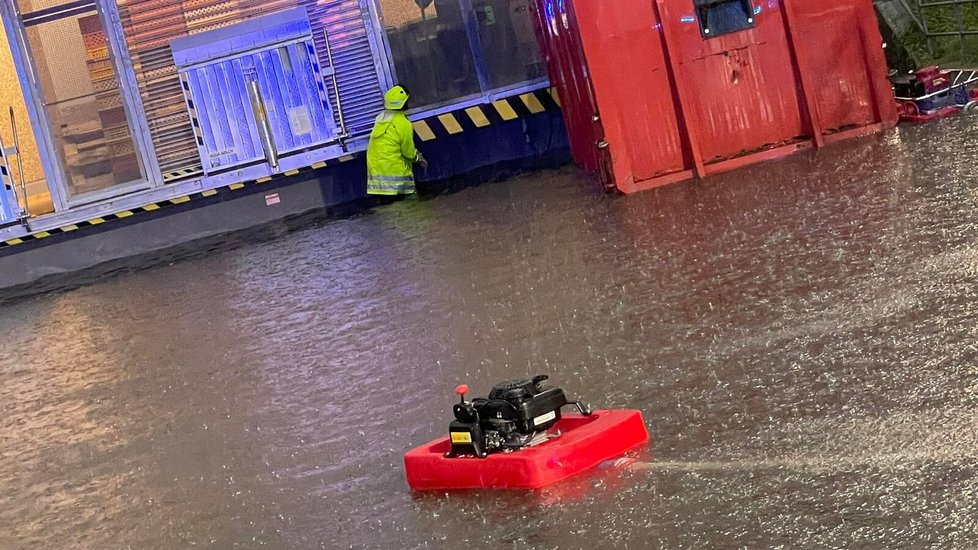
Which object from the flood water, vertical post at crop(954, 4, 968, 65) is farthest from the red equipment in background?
vertical post at crop(954, 4, 968, 65)

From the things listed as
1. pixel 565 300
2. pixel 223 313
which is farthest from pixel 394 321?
pixel 223 313

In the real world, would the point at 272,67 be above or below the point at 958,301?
above

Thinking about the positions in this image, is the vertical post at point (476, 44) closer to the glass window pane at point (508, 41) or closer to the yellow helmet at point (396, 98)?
the glass window pane at point (508, 41)

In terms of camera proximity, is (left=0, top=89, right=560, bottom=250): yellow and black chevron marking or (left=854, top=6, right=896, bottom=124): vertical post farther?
(left=0, top=89, right=560, bottom=250): yellow and black chevron marking

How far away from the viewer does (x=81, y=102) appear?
1508cm

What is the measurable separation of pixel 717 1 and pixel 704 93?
788mm

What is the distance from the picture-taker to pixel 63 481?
7.21 metres

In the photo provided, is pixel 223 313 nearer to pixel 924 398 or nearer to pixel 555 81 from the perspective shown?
pixel 555 81

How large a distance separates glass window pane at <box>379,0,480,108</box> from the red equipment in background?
3.56m

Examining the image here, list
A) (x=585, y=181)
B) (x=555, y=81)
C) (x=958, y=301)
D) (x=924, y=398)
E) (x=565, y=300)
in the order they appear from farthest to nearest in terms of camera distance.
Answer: (x=555, y=81)
(x=585, y=181)
(x=565, y=300)
(x=958, y=301)
(x=924, y=398)

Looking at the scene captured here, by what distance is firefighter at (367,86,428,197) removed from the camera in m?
14.5

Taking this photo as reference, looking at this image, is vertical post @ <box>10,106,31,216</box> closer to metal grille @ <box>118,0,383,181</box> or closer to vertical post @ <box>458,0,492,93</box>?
metal grille @ <box>118,0,383,181</box>

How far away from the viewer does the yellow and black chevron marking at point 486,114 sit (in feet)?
49.4

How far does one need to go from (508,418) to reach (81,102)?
10798 millimetres
